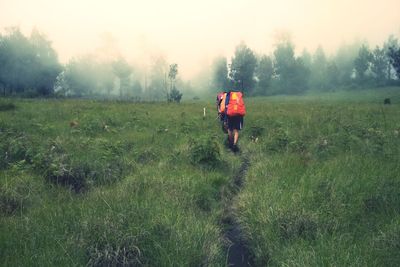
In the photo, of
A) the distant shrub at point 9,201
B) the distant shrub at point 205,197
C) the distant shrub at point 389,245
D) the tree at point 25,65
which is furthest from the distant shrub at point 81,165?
the tree at point 25,65

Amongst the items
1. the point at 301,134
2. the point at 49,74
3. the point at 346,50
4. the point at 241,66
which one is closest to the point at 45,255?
the point at 301,134

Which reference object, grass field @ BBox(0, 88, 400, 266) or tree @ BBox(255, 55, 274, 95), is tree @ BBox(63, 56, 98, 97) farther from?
grass field @ BBox(0, 88, 400, 266)

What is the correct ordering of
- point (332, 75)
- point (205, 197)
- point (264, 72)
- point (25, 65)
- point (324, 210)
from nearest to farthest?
point (324, 210) → point (205, 197) → point (25, 65) → point (264, 72) → point (332, 75)

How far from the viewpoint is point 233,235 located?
518 cm

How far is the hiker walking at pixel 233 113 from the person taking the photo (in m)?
11.5

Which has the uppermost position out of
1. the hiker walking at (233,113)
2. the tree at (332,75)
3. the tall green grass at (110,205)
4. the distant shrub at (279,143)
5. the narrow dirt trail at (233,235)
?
the tree at (332,75)

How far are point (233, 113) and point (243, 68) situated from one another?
8440 centimetres

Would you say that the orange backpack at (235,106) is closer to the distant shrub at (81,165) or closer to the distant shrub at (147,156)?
the distant shrub at (147,156)

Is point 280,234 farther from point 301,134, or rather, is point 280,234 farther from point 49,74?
point 49,74

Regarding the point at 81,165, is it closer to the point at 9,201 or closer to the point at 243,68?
the point at 9,201

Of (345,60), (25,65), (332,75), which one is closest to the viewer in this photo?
(25,65)

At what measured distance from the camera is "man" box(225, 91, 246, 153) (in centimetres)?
1153

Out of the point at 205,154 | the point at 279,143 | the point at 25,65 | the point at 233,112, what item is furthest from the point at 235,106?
the point at 25,65

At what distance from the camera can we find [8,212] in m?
5.35
